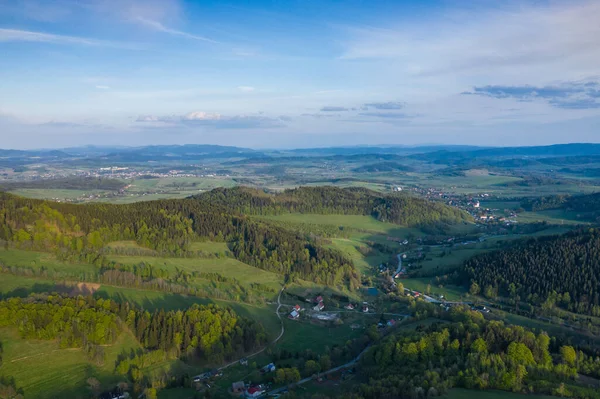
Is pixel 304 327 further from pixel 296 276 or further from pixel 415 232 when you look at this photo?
pixel 415 232

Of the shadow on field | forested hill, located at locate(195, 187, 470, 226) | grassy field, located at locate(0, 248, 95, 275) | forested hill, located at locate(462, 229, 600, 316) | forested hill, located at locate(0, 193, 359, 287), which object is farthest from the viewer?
forested hill, located at locate(195, 187, 470, 226)

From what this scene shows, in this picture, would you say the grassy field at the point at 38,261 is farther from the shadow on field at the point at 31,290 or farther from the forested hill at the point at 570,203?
the forested hill at the point at 570,203

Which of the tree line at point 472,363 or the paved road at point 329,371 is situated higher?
the tree line at point 472,363

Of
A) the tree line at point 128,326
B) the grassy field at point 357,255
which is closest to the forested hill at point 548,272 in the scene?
the grassy field at point 357,255

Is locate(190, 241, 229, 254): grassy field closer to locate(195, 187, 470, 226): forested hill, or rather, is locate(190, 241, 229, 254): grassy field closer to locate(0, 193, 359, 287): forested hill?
locate(0, 193, 359, 287): forested hill

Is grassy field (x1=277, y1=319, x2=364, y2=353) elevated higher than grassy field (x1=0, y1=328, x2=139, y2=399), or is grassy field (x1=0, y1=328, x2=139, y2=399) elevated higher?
grassy field (x1=0, y1=328, x2=139, y2=399)

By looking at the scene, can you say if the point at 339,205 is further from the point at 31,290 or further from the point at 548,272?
the point at 31,290

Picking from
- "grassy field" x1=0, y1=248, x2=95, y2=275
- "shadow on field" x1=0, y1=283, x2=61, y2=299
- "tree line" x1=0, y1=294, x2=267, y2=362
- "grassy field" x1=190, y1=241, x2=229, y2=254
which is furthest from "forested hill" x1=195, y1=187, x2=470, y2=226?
"tree line" x1=0, y1=294, x2=267, y2=362
